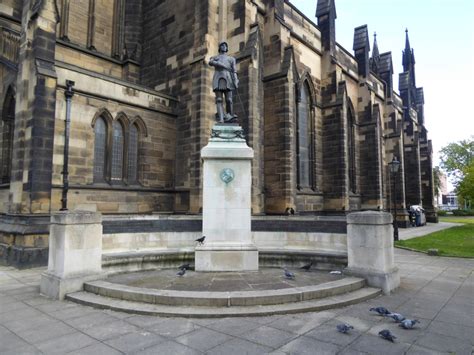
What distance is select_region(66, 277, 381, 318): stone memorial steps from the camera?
5.26 metres

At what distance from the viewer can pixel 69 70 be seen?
12.4 meters

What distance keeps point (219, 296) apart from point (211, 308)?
0.23m

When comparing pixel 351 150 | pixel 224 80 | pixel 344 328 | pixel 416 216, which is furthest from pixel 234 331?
pixel 416 216

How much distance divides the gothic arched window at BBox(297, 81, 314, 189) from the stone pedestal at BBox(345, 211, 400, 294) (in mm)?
12918

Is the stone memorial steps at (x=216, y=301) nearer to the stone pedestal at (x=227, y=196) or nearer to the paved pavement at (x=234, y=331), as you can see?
the paved pavement at (x=234, y=331)

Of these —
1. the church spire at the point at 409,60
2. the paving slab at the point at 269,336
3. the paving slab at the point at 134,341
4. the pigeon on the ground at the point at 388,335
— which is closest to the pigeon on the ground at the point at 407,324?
the pigeon on the ground at the point at 388,335

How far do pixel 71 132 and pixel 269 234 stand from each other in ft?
27.2

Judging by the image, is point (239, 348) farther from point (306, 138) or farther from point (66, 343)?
point (306, 138)

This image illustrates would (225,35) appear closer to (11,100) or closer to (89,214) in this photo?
(11,100)

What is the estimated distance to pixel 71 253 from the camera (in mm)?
6426

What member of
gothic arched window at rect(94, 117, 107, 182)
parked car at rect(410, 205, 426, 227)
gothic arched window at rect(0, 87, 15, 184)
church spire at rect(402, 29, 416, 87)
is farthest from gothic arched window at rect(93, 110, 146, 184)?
church spire at rect(402, 29, 416, 87)

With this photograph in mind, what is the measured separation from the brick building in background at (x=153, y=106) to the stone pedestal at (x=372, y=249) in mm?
8175

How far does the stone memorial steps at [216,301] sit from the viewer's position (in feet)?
17.3

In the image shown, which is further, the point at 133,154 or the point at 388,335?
the point at 133,154
